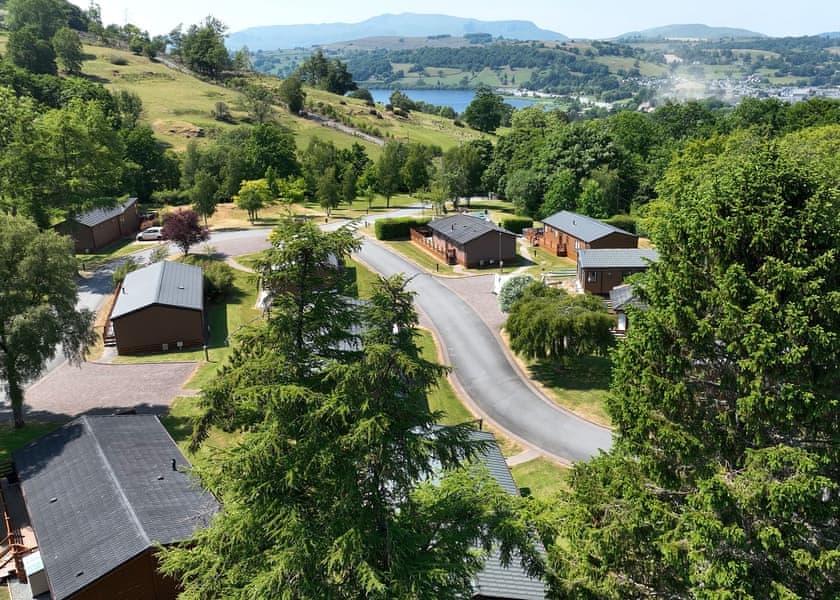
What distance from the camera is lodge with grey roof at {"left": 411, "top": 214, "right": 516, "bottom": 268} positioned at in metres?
55.6

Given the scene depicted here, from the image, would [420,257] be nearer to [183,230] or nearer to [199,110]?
[183,230]

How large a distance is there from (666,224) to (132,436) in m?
19.8

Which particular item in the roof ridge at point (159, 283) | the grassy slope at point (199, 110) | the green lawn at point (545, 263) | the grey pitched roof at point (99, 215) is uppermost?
the grassy slope at point (199, 110)

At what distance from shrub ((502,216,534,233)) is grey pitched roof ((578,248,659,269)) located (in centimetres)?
2049

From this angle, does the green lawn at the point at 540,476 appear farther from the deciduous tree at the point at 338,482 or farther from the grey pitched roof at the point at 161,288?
the grey pitched roof at the point at 161,288

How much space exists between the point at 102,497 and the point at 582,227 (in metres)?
47.4

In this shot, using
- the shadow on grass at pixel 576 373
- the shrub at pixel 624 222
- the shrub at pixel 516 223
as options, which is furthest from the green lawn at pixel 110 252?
the shrub at pixel 624 222

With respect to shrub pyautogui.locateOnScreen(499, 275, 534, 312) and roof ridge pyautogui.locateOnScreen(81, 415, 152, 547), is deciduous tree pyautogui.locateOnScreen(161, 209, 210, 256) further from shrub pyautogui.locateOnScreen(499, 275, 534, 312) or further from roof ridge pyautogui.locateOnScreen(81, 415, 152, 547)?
roof ridge pyautogui.locateOnScreen(81, 415, 152, 547)

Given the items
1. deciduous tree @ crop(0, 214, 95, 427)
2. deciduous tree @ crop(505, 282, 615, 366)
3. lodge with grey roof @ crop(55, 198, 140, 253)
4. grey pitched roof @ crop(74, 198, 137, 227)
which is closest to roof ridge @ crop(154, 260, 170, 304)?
deciduous tree @ crop(0, 214, 95, 427)

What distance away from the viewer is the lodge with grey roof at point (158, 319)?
36750mm

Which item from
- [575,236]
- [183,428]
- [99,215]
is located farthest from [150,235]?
[575,236]

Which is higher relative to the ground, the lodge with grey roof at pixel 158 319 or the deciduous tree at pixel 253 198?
the deciduous tree at pixel 253 198

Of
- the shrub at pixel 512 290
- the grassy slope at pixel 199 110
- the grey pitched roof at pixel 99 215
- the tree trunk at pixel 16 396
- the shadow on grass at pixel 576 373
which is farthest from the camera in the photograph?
the grassy slope at pixel 199 110

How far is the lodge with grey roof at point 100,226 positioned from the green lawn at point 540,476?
46.9m
